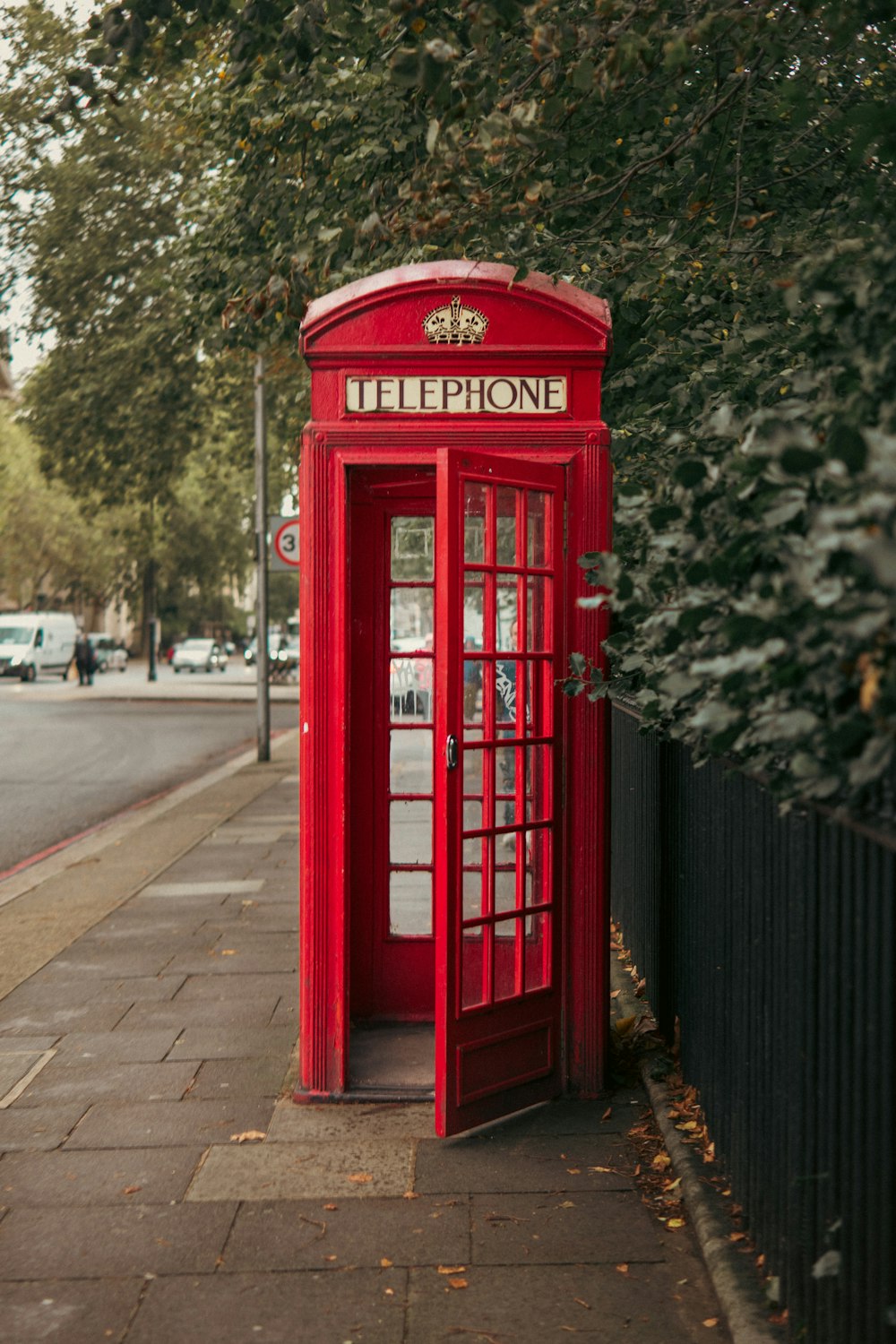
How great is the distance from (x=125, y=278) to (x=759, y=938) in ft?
61.3

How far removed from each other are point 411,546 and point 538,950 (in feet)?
5.90

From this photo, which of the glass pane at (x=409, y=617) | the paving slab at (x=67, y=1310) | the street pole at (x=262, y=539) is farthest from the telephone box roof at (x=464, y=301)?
the street pole at (x=262, y=539)

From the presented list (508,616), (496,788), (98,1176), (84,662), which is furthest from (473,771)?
(84,662)

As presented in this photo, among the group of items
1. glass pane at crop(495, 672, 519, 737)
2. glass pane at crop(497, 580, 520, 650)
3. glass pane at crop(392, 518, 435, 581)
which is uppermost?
glass pane at crop(392, 518, 435, 581)

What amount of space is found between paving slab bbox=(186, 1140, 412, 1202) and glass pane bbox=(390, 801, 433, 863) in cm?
145

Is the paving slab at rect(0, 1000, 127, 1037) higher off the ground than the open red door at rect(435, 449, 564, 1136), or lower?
lower

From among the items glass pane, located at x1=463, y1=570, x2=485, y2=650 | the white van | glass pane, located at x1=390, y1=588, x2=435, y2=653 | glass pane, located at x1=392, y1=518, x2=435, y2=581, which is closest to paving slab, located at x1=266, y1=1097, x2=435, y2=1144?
glass pane, located at x1=463, y1=570, x2=485, y2=650

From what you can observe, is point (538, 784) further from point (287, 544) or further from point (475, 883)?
point (287, 544)

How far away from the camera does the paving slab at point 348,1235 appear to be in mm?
4098

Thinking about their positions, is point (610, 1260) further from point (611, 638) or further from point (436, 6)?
point (436, 6)

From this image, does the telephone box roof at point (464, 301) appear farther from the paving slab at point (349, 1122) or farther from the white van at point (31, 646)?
the white van at point (31, 646)

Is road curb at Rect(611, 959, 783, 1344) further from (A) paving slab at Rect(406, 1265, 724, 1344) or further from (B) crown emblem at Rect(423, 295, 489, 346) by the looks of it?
(B) crown emblem at Rect(423, 295, 489, 346)

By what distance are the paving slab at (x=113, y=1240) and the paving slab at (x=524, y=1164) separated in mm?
723

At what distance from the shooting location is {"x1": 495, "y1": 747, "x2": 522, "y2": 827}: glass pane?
5.35 meters
